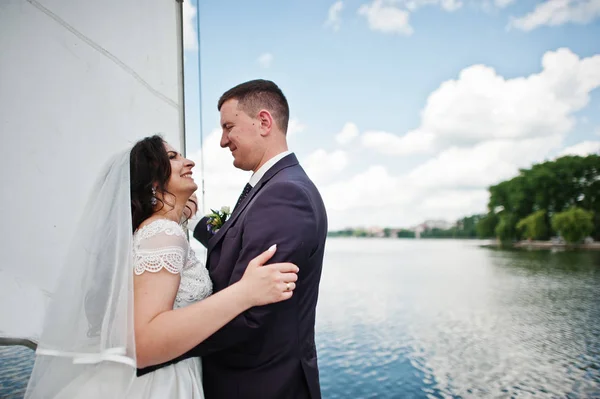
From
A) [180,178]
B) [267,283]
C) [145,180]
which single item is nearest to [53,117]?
[145,180]

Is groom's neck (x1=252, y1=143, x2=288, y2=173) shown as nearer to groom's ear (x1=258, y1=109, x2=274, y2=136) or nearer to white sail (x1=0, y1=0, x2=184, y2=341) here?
groom's ear (x1=258, y1=109, x2=274, y2=136)

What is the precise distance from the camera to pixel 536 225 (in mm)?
55969

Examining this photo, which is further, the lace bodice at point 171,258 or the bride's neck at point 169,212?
the bride's neck at point 169,212

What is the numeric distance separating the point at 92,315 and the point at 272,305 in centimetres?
76

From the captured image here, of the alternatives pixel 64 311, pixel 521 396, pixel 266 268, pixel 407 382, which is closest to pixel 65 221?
pixel 64 311

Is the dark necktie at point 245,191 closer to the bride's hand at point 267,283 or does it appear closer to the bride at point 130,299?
the bride at point 130,299

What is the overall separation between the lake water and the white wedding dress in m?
4.37

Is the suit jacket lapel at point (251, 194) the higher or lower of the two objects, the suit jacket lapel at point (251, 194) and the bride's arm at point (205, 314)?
the higher

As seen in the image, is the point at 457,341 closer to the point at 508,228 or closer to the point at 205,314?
the point at 205,314

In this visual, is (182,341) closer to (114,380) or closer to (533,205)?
(114,380)

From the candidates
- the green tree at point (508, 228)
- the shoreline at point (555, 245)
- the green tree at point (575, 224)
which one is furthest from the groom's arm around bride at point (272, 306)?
the green tree at point (508, 228)

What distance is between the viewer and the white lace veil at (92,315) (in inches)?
63.4

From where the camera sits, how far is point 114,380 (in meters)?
1.71

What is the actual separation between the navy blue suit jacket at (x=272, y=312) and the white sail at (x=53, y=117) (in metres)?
0.69
